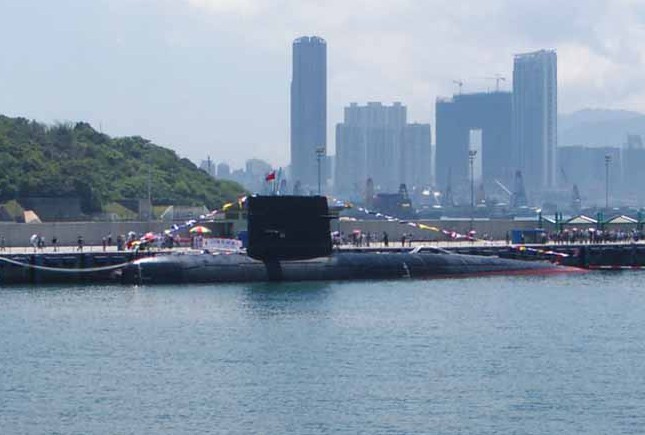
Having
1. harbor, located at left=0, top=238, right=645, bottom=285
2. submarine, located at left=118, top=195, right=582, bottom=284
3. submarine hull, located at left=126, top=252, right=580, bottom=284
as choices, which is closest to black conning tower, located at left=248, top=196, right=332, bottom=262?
submarine, located at left=118, top=195, right=582, bottom=284

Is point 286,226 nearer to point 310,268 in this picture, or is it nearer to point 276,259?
point 276,259

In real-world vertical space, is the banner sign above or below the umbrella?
below

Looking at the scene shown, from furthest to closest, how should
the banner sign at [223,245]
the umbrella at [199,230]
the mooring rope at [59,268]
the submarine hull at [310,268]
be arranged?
the umbrella at [199,230]
the banner sign at [223,245]
the mooring rope at [59,268]
the submarine hull at [310,268]

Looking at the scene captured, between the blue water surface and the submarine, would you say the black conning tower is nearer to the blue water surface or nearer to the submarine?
the submarine

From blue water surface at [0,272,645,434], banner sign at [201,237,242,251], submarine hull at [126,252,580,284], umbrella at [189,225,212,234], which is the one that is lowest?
blue water surface at [0,272,645,434]

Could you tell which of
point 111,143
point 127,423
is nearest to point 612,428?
point 127,423

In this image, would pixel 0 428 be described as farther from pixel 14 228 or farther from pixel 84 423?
pixel 14 228

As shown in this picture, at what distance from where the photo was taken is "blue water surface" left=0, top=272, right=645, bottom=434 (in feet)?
109

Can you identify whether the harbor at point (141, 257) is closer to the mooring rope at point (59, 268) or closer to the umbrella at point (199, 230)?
the mooring rope at point (59, 268)

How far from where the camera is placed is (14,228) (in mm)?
76125

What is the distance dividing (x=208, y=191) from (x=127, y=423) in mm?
89259

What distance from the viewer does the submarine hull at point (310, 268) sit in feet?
204

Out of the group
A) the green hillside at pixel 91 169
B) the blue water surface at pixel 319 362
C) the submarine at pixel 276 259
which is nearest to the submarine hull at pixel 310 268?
the submarine at pixel 276 259

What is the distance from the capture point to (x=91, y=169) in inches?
4299
